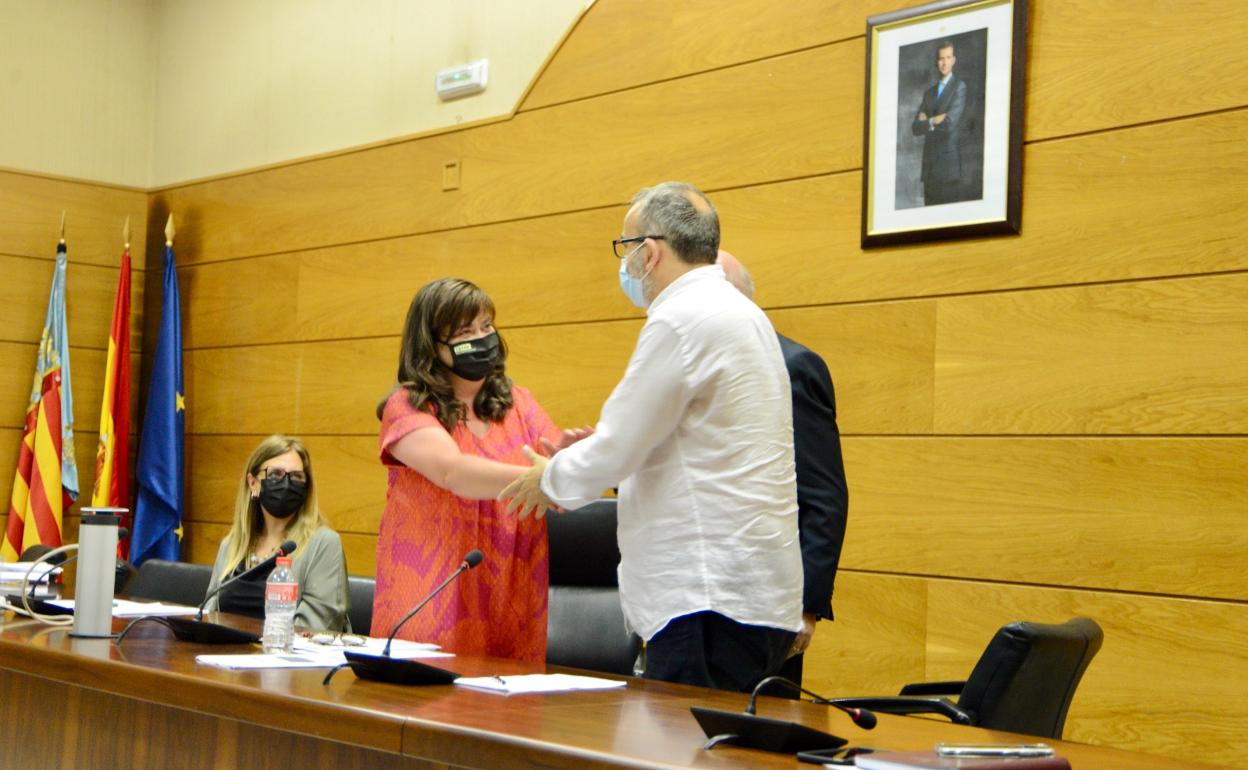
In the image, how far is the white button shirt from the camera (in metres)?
2.30

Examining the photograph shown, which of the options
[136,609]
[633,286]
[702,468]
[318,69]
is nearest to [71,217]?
[318,69]

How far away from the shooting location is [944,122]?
382 cm

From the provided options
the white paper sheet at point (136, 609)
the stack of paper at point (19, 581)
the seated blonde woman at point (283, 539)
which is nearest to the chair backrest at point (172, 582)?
the seated blonde woman at point (283, 539)

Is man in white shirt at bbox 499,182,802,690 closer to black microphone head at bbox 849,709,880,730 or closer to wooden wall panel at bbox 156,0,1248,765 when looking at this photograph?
black microphone head at bbox 849,709,880,730

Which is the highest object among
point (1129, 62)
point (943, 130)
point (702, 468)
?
point (1129, 62)

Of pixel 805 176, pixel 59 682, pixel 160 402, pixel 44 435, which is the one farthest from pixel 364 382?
pixel 59 682

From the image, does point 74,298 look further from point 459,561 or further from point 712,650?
point 712,650

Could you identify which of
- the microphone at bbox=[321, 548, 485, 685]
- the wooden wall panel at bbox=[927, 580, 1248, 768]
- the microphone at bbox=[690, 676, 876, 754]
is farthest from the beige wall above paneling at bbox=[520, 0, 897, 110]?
the microphone at bbox=[690, 676, 876, 754]

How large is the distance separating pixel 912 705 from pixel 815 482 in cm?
49

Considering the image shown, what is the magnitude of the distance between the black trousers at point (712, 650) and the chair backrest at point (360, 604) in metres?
1.85

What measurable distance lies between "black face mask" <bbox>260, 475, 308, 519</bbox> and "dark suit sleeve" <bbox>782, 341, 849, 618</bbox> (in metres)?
1.82

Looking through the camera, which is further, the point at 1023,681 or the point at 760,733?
the point at 1023,681

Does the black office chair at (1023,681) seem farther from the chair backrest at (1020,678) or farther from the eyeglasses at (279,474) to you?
the eyeglasses at (279,474)

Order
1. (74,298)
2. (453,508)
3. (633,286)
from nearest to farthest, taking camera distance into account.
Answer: (633,286), (453,508), (74,298)
